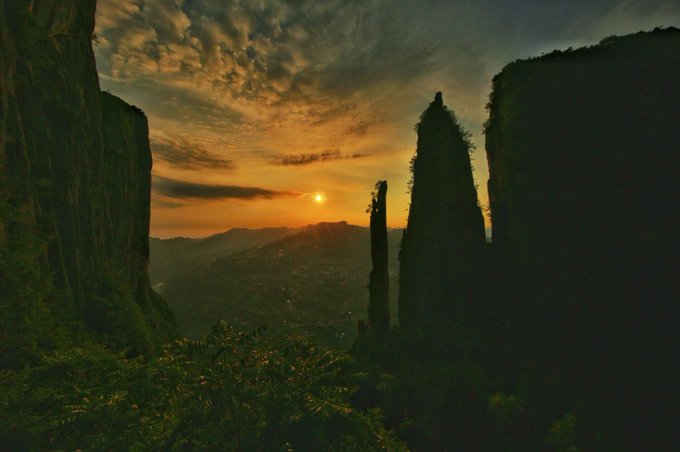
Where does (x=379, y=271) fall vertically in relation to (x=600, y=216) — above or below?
below

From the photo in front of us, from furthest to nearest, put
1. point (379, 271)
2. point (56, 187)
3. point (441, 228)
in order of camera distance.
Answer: point (379, 271)
point (441, 228)
point (56, 187)

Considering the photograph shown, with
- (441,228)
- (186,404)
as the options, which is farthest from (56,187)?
(441,228)

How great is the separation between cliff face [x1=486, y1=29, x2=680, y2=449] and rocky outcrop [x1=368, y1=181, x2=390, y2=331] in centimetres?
1686

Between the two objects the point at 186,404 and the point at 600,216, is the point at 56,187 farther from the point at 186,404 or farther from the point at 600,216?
the point at 600,216

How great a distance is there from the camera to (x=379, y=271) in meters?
41.0

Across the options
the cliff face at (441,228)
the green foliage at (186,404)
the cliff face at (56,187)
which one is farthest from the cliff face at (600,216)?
the cliff face at (56,187)

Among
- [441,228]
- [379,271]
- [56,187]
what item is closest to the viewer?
[56,187]

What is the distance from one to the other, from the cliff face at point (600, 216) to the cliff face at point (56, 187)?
26.1 meters

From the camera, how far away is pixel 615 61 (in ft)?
71.5

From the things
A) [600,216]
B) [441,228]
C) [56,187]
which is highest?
[56,187]

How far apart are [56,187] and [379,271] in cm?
3207

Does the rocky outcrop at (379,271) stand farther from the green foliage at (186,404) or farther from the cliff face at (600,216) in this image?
the green foliage at (186,404)

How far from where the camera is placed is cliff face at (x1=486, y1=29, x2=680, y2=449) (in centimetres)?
1767

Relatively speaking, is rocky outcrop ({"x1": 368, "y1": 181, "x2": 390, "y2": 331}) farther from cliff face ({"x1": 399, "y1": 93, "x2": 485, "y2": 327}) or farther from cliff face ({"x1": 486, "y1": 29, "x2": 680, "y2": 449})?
cliff face ({"x1": 486, "y1": 29, "x2": 680, "y2": 449})
